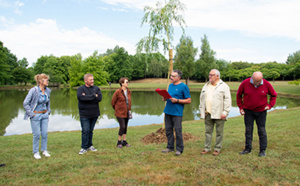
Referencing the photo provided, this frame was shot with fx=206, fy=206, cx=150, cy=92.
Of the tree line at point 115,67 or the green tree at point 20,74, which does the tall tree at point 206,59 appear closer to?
the tree line at point 115,67

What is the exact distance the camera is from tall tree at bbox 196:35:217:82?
58.4 m

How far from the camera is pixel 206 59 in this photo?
59469 millimetres

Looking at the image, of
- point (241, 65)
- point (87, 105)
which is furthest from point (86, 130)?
point (241, 65)

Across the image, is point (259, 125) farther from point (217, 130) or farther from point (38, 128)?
point (38, 128)

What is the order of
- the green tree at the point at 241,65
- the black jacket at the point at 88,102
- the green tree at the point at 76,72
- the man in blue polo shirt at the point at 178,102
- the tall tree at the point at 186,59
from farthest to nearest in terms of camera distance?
the green tree at the point at 241,65 → the green tree at the point at 76,72 → the tall tree at the point at 186,59 → the black jacket at the point at 88,102 → the man in blue polo shirt at the point at 178,102

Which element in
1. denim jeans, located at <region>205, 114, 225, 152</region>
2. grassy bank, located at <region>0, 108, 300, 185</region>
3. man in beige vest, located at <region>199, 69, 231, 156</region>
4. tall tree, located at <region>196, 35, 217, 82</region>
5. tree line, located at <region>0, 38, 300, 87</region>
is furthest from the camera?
tall tree, located at <region>196, 35, 217, 82</region>

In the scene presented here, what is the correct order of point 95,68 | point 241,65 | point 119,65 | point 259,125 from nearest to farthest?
point 259,125 < point 95,68 < point 119,65 < point 241,65

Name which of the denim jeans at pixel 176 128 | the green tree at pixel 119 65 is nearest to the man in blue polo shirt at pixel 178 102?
the denim jeans at pixel 176 128

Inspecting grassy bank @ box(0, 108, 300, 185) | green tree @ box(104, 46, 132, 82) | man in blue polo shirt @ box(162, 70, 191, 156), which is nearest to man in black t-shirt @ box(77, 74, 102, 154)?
grassy bank @ box(0, 108, 300, 185)

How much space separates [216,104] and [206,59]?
188 feet

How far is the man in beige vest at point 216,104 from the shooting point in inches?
199

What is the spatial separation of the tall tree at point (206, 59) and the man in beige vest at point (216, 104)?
178 ft

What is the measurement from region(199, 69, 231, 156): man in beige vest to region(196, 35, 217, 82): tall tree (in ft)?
178

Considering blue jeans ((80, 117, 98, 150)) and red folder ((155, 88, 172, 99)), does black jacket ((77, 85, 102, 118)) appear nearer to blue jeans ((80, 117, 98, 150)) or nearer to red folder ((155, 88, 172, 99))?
blue jeans ((80, 117, 98, 150))
